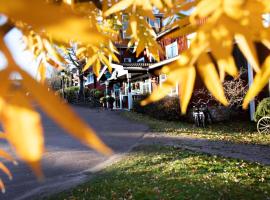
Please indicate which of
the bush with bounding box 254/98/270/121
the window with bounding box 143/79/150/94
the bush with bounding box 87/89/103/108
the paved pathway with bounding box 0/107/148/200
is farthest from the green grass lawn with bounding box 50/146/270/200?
the bush with bounding box 87/89/103/108

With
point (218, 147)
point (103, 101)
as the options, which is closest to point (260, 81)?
point (218, 147)

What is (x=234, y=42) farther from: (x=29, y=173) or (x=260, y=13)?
(x=29, y=173)

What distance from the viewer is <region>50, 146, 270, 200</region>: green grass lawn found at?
21.5 ft

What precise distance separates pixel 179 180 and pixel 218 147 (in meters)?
4.89

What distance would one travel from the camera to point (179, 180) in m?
7.51

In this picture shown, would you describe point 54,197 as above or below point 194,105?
below

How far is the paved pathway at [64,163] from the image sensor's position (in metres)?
8.82

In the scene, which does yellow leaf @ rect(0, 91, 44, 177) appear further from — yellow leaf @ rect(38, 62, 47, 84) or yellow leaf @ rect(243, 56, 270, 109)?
yellow leaf @ rect(38, 62, 47, 84)

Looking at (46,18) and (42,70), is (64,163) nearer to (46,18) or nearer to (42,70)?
(42,70)

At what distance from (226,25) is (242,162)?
895cm

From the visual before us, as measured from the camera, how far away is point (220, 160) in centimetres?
946

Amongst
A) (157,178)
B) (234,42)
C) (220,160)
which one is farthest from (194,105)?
(234,42)

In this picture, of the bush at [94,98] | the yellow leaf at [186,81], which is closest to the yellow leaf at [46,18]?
the yellow leaf at [186,81]

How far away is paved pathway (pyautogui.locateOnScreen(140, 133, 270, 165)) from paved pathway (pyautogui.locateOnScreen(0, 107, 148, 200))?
3.21 feet
